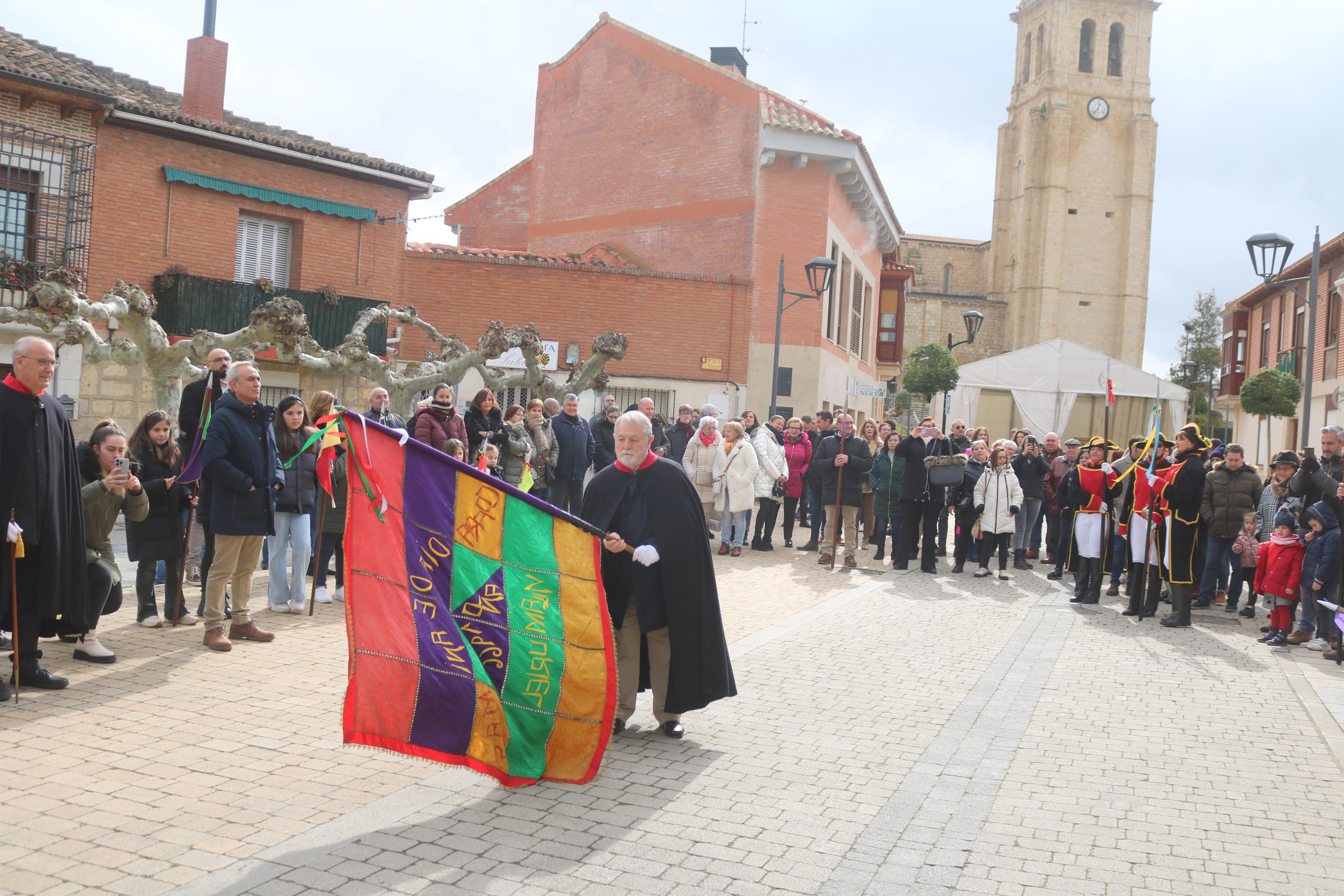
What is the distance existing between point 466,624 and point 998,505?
33.9ft

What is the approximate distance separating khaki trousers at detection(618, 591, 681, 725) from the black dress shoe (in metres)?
3.28

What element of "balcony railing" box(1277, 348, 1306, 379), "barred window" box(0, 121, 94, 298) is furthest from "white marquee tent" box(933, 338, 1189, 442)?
"barred window" box(0, 121, 94, 298)

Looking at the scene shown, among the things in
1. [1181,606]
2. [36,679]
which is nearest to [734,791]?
[36,679]

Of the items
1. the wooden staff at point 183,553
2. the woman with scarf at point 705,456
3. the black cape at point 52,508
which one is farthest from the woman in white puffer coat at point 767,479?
the black cape at point 52,508

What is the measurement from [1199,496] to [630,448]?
791 centimetres

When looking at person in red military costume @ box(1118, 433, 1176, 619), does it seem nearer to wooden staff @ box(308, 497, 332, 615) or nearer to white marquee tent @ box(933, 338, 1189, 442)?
wooden staff @ box(308, 497, 332, 615)

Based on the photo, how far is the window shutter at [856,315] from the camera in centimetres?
3266

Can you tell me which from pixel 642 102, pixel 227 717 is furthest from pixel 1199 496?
pixel 642 102

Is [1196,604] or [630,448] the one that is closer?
[630,448]

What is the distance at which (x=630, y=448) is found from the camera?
6.20 meters

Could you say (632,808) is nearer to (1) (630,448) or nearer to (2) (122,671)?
(1) (630,448)

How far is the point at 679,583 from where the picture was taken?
6.13 m

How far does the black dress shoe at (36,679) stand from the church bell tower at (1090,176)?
6997 centimetres

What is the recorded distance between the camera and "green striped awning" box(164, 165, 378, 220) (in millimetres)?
21391
